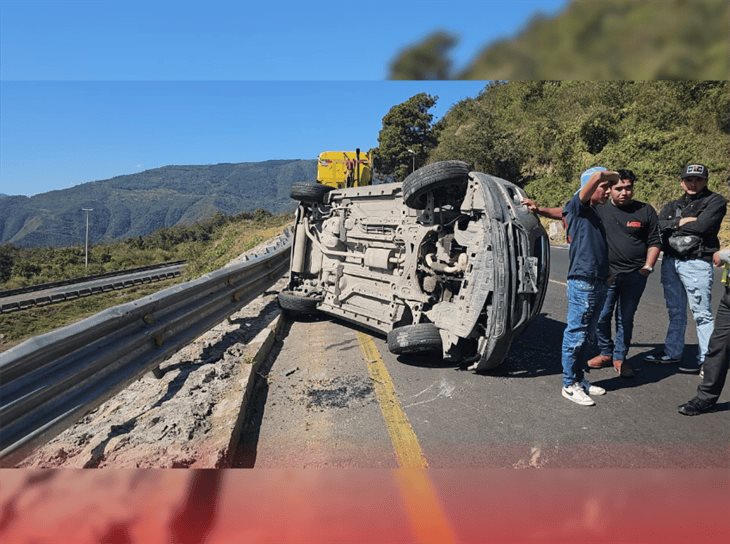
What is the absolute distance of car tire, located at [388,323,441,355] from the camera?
165 inches

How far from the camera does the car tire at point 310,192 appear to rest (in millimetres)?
6633

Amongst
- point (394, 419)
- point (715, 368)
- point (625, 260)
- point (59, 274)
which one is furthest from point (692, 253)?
point (59, 274)

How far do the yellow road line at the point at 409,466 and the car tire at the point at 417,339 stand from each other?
0.85 feet

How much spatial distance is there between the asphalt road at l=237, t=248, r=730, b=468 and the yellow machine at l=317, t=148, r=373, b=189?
7310 mm

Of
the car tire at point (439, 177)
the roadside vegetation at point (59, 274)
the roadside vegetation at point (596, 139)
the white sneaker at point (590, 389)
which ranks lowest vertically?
the white sneaker at point (590, 389)

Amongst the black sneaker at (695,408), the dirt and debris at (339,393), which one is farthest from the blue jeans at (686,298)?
the dirt and debris at (339,393)

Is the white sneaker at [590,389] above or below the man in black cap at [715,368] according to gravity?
below

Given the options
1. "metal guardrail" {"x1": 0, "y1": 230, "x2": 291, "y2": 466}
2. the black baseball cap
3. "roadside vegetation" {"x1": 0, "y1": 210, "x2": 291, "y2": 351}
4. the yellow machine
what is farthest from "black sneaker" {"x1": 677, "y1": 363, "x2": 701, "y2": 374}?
the yellow machine

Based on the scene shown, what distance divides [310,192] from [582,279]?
4.04 m

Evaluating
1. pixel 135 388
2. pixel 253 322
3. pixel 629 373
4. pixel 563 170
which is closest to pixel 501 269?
pixel 629 373

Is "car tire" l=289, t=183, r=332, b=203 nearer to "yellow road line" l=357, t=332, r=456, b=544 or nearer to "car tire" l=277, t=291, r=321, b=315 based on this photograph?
"car tire" l=277, t=291, r=321, b=315

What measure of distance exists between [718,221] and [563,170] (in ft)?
78.6

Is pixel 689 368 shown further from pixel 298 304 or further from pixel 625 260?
pixel 298 304

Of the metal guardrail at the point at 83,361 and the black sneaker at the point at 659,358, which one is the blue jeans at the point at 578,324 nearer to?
the black sneaker at the point at 659,358
